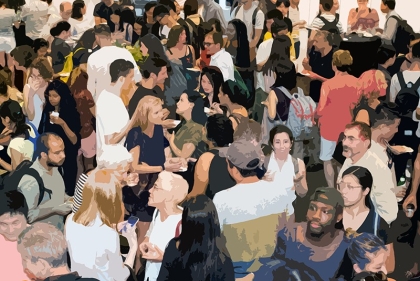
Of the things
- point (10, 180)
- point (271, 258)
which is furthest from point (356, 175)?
point (10, 180)

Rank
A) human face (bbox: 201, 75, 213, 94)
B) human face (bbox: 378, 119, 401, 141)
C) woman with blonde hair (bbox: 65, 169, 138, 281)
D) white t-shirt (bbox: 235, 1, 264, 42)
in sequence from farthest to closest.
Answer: white t-shirt (bbox: 235, 1, 264, 42) < human face (bbox: 201, 75, 213, 94) < human face (bbox: 378, 119, 401, 141) < woman with blonde hair (bbox: 65, 169, 138, 281)

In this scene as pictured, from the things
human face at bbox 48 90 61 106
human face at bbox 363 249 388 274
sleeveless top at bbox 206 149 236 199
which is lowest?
human face at bbox 363 249 388 274

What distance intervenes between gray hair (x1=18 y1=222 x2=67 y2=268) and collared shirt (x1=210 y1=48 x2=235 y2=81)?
141 centimetres

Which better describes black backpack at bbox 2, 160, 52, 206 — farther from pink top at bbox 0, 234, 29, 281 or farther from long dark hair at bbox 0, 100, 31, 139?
pink top at bbox 0, 234, 29, 281

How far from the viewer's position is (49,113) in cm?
331

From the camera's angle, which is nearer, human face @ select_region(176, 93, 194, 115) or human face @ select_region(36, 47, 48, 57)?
human face @ select_region(176, 93, 194, 115)

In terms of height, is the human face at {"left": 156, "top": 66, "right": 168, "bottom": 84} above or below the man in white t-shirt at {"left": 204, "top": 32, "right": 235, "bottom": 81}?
below

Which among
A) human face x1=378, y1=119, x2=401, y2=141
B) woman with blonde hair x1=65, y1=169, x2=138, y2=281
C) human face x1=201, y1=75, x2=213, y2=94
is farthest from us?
human face x1=201, y1=75, x2=213, y2=94

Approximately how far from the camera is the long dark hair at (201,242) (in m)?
2.93

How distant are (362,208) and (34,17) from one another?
241 centimetres

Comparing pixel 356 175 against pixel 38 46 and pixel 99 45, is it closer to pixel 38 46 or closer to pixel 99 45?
pixel 99 45

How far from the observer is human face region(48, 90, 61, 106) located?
3.32 meters

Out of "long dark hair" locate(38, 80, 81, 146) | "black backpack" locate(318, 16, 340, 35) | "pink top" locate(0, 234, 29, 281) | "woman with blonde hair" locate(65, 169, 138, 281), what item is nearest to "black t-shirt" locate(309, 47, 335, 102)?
"black backpack" locate(318, 16, 340, 35)

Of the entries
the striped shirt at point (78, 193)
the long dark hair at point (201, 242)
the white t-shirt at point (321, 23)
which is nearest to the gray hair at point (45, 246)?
the striped shirt at point (78, 193)
